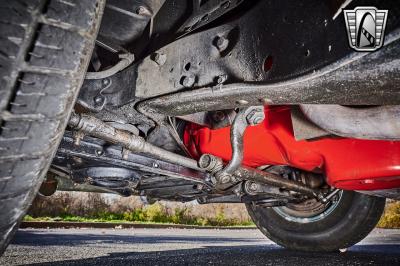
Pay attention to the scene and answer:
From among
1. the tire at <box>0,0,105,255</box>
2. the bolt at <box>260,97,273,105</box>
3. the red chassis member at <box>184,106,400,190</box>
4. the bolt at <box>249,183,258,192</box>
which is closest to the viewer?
the tire at <box>0,0,105,255</box>

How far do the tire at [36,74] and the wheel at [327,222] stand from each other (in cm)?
182

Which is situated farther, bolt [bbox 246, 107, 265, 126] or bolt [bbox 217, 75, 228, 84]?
bolt [bbox 246, 107, 265, 126]

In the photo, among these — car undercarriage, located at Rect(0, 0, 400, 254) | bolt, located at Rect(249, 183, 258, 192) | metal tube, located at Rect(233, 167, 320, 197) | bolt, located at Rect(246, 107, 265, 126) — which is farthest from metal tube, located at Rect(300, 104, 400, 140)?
bolt, located at Rect(249, 183, 258, 192)

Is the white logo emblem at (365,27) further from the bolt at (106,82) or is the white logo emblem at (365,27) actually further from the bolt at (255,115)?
the bolt at (106,82)

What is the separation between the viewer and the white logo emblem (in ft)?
1.77

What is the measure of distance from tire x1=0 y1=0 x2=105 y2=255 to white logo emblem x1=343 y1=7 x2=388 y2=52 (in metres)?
0.46

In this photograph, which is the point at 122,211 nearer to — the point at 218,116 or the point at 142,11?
the point at 218,116

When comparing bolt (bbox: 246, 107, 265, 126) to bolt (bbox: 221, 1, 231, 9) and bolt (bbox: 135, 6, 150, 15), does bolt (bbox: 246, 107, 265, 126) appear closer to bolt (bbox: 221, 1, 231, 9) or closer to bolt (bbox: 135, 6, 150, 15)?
bolt (bbox: 221, 1, 231, 9)

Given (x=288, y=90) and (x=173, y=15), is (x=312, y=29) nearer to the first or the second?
(x=288, y=90)

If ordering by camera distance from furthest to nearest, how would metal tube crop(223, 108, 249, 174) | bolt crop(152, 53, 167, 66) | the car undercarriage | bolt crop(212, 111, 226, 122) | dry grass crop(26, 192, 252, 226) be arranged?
dry grass crop(26, 192, 252, 226) < bolt crop(212, 111, 226, 122) < metal tube crop(223, 108, 249, 174) < bolt crop(152, 53, 167, 66) < the car undercarriage

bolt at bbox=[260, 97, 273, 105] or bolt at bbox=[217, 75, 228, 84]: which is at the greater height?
bolt at bbox=[217, 75, 228, 84]

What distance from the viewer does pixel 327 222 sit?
6.53 ft

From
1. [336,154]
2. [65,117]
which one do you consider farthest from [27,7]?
[336,154]

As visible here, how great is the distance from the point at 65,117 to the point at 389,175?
1.26 meters
